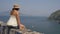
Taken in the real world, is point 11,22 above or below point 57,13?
above

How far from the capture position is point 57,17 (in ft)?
419

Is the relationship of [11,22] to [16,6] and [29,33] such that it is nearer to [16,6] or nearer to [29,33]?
[16,6]

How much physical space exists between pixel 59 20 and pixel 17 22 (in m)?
121

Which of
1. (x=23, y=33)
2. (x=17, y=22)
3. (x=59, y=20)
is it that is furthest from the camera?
(x=59, y=20)

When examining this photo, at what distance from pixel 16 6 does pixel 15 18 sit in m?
0.23

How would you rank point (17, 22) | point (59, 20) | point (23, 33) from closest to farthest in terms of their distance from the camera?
point (23, 33)
point (17, 22)
point (59, 20)

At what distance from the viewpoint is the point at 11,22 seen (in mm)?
3979

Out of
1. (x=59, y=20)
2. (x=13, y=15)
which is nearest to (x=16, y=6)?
(x=13, y=15)

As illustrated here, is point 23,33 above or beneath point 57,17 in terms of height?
above

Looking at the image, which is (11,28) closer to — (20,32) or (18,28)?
(18,28)

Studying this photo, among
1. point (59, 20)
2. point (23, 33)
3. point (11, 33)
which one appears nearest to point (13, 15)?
point (11, 33)

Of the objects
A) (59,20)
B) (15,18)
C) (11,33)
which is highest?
(15,18)

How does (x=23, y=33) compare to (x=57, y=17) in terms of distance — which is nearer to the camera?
(x=23, y=33)

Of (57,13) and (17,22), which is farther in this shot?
(57,13)
